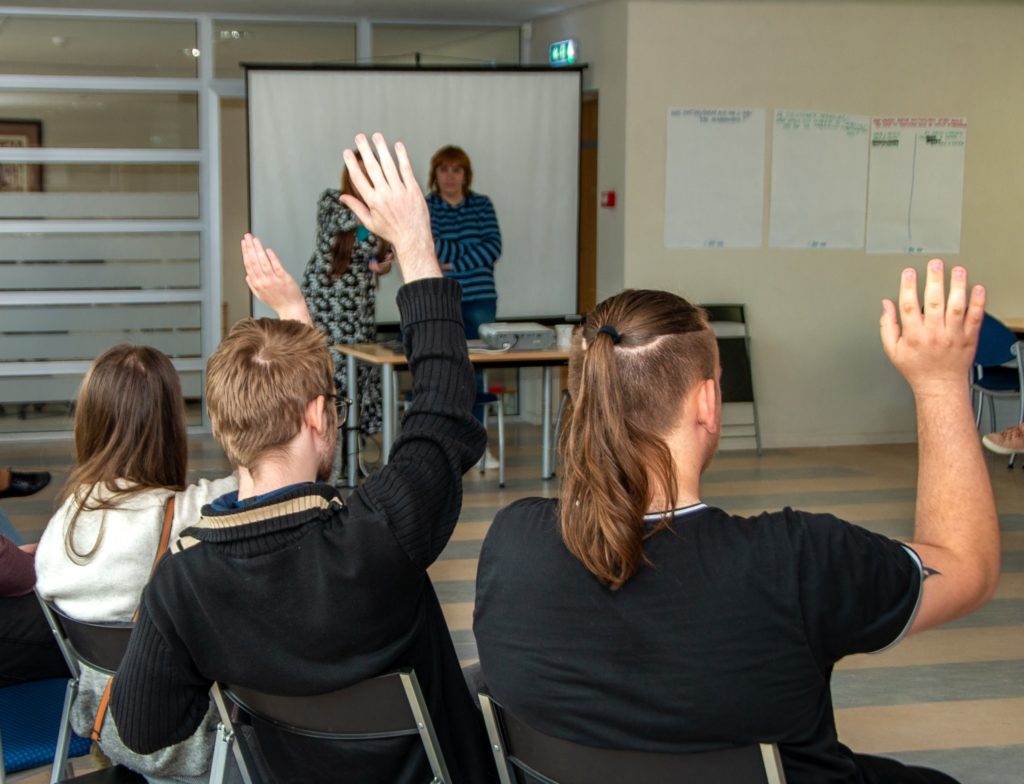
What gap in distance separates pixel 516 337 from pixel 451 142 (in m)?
2.09

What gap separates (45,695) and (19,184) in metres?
6.10

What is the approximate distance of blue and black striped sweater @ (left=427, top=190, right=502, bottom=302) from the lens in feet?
21.6

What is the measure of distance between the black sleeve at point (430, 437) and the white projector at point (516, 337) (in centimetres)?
415

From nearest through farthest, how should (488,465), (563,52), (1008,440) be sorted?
(1008,440), (488,465), (563,52)

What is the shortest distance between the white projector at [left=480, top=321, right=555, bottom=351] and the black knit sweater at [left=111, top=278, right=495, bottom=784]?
415cm

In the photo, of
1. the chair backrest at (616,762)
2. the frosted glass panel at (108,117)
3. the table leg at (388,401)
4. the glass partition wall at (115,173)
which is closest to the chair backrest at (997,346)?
the table leg at (388,401)

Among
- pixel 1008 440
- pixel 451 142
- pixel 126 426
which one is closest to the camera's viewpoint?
pixel 126 426

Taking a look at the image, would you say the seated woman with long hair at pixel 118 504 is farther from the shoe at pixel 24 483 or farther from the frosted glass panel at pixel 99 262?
the frosted glass panel at pixel 99 262

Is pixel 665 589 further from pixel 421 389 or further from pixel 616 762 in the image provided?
pixel 421 389

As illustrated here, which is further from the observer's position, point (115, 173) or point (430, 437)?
point (115, 173)

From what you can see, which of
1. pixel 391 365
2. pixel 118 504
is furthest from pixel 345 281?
pixel 118 504

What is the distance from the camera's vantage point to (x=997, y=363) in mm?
6719

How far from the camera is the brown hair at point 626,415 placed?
1.33m

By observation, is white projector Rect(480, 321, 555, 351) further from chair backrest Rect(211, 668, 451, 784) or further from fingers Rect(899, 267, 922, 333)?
fingers Rect(899, 267, 922, 333)
